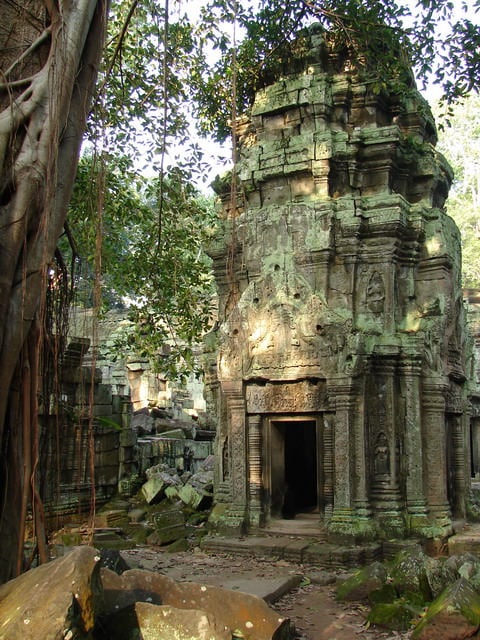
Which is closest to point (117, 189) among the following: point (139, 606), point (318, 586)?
point (318, 586)

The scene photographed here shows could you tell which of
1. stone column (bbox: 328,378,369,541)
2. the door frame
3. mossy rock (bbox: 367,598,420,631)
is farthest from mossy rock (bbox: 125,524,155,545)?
mossy rock (bbox: 367,598,420,631)

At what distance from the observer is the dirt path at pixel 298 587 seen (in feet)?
17.1

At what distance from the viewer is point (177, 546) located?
327 inches

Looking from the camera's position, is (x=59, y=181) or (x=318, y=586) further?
(x=318, y=586)

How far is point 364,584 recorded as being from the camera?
19.2ft

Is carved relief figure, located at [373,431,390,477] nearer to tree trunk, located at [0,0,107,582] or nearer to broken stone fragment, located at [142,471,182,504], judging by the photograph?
broken stone fragment, located at [142,471,182,504]

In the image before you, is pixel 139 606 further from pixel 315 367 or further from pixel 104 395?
pixel 104 395

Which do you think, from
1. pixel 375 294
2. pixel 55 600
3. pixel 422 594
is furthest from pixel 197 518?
pixel 55 600

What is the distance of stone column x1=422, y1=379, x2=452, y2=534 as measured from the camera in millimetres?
8055

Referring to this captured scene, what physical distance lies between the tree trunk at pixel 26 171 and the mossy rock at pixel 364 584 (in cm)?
350

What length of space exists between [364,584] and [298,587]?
818 millimetres

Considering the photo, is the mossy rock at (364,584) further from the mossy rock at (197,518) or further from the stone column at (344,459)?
the mossy rock at (197,518)

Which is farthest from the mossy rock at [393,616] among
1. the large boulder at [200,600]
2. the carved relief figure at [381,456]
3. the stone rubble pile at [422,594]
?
the carved relief figure at [381,456]

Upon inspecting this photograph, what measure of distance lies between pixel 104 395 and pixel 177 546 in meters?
3.99
